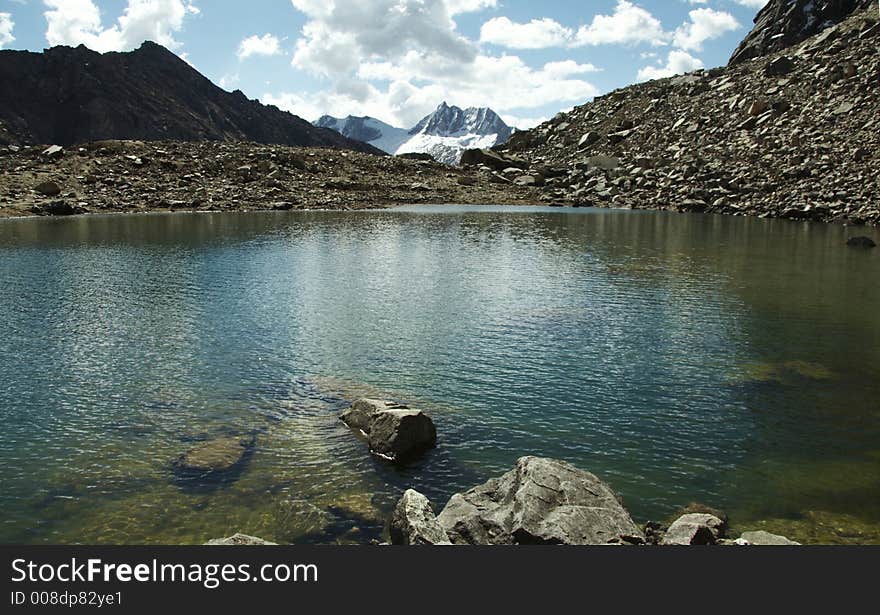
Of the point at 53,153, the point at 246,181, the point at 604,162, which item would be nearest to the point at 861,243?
the point at 604,162

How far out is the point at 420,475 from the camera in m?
17.6

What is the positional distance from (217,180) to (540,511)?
389 feet

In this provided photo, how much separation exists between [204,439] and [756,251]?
2217 inches

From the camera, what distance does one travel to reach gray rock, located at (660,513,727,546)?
12945mm

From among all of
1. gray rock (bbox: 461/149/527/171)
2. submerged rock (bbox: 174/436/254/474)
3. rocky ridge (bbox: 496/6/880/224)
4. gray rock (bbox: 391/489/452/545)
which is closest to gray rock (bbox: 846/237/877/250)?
rocky ridge (bbox: 496/6/880/224)

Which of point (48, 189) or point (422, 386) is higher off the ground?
point (48, 189)

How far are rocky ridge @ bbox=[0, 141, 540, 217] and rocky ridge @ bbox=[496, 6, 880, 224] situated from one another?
68.7ft

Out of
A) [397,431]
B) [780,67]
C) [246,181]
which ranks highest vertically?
[780,67]

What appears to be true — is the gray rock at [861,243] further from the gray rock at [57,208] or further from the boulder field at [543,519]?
the gray rock at [57,208]

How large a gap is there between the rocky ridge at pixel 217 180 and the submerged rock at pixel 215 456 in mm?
89969

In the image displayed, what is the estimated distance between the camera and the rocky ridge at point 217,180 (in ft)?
334

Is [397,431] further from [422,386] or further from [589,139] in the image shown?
[589,139]

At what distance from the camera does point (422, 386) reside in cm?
2423

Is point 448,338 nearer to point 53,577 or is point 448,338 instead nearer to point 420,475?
point 420,475
